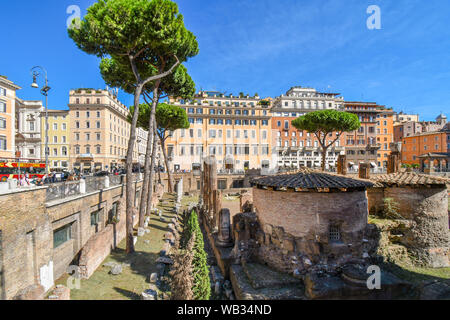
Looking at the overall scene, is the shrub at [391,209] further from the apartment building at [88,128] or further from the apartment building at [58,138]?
the apartment building at [58,138]

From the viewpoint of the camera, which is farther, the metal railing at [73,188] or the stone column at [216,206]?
the stone column at [216,206]

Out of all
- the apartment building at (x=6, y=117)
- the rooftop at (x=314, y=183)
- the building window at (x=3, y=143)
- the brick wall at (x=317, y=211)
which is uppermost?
the apartment building at (x=6, y=117)

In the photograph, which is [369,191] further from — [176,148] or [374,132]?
[374,132]

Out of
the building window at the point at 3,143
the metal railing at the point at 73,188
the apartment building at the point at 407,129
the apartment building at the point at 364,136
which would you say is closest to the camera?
the metal railing at the point at 73,188

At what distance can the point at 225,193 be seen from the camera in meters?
29.2

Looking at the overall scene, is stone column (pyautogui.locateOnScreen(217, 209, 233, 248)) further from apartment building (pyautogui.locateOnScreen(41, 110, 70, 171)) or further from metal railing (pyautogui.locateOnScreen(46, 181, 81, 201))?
apartment building (pyautogui.locateOnScreen(41, 110, 70, 171))

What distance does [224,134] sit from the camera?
40.9 meters

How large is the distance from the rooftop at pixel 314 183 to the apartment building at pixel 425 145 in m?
46.0

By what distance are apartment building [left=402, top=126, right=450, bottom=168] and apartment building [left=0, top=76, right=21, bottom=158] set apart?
212 feet

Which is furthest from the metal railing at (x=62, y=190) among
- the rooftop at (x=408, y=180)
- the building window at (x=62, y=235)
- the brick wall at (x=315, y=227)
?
the rooftop at (x=408, y=180)

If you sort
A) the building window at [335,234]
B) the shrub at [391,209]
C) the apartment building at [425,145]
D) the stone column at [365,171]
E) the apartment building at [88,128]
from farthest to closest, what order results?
the apartment building at [425,145]
the apartment building at [88,128]
the stone column at [365,171]
the shrub at [391,209]
the building window at [335,234]

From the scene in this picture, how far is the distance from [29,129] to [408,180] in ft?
168

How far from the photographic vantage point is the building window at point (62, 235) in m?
8.05
